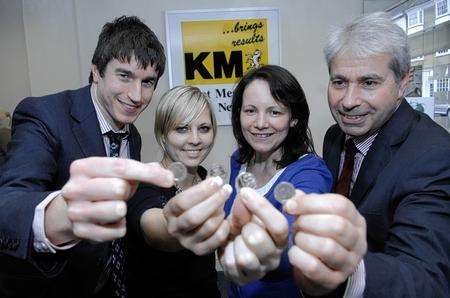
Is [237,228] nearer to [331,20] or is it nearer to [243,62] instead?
[243,62]

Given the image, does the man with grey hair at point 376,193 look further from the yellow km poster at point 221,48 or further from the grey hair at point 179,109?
the yellow km poster at point 221,48

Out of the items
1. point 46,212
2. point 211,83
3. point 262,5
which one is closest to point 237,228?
point 46,212

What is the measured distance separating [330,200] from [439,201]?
52 cm

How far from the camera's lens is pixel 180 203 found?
655 mm

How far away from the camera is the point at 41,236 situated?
2.35 feet

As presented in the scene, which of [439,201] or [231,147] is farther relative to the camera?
[231,147]

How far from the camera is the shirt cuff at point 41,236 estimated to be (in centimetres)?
71

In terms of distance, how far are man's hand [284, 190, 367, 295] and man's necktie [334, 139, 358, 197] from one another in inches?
31.2

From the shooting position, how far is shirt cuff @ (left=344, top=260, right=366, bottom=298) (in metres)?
0.72

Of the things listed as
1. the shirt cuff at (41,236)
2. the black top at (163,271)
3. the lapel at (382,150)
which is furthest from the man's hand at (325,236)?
the black top at (163,271)

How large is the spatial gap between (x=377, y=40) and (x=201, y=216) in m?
0.97

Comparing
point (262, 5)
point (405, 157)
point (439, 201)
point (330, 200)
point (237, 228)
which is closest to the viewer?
point (330, 200)

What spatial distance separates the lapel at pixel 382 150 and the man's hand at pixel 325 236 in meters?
0.61

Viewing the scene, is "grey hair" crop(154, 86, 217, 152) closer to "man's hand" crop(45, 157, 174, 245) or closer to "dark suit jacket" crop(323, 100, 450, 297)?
"dark suit jacket" crop(323, 100, 450, 297)
